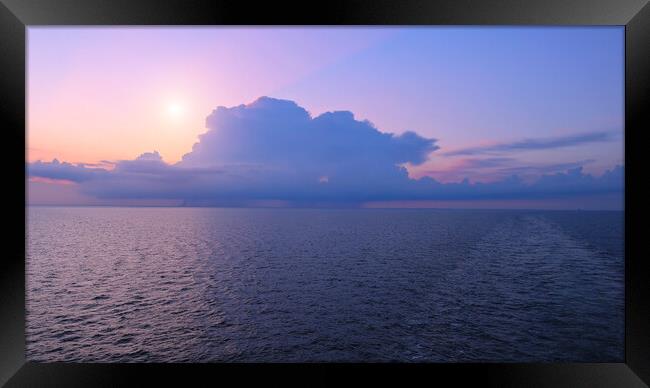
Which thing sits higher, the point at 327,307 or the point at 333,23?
the point at 333,23

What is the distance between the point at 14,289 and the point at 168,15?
3.70m

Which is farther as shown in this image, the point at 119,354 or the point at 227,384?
the point at 119,354

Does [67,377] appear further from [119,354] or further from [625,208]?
[119,354]

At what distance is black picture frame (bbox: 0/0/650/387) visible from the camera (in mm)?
3607

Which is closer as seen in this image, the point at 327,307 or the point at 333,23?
the point at 333,23

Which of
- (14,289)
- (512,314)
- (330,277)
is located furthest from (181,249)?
(14,289)

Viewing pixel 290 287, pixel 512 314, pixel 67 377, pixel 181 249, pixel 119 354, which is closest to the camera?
pixel 67 377

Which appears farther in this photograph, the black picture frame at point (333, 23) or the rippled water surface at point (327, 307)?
the rippled water surface at point (327, 307)

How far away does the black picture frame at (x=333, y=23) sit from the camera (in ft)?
11.8

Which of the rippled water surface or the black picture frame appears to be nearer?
the black picture frame

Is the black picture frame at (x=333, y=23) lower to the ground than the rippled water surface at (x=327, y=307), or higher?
higher

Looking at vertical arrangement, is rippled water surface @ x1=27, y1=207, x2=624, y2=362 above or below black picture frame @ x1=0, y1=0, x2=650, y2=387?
below

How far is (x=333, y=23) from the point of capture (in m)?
3.90

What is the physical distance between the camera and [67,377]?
367 cm
